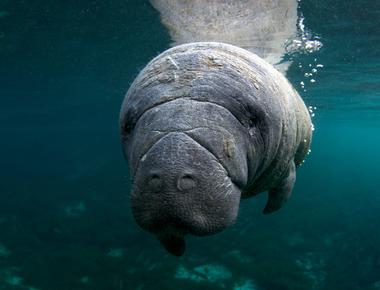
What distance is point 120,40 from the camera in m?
15.1

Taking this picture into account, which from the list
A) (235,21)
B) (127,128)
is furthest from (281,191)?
(235,21)

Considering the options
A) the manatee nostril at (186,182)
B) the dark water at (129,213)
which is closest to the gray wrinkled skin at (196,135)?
the manatee nostril at (186,182)

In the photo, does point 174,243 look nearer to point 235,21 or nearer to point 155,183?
point 155,183

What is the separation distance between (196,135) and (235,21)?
8278mm

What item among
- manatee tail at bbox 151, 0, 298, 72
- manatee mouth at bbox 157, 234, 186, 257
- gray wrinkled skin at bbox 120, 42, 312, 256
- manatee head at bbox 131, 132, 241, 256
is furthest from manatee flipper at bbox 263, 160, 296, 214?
manatee tail at bbox 151, 0, 298, 72

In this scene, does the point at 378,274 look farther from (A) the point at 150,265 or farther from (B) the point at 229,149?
(B) the point at 229,149

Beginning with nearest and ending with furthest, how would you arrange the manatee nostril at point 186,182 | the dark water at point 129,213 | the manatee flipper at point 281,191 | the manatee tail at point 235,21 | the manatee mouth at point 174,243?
1. the manatee nostril at point 186,182
2. the manatee mouth at point 174,243
3. the manatee flipper at point 281,191
4. the manatee tail at point 235,21
5. the dark water at point 129,213

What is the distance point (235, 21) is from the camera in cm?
970

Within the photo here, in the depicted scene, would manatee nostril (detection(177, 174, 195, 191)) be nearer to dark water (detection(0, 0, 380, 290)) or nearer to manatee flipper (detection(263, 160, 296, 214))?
manatee flipper (detection(263, 160, 296, 214))

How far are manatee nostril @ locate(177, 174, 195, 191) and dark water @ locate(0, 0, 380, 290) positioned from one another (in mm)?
8892

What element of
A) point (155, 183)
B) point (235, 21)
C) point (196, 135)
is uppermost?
point (235, 21)

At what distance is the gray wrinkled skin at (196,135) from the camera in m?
2.04

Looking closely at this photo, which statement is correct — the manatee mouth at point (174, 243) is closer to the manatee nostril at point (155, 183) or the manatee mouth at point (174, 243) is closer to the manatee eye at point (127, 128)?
the manatee nostril at point (155, 183)

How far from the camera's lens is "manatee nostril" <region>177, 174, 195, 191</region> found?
1982 mm
